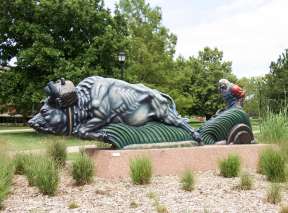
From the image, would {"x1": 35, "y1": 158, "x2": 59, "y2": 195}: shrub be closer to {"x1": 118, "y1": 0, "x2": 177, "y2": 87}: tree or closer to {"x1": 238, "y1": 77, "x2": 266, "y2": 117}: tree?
{"x1": 238, "y1": 77, "x2": 266, "y2": 117}: tree

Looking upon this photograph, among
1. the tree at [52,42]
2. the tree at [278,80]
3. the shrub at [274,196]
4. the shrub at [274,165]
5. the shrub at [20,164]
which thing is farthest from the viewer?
the tree at [278,80]

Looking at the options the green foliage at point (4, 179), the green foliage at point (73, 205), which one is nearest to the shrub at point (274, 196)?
the green foliage at point (73, 205)

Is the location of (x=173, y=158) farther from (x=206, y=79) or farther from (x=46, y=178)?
(x=206, y=79)

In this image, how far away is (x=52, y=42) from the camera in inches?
1085

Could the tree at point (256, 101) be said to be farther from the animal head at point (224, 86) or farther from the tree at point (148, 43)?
the tree at point (148, 43)

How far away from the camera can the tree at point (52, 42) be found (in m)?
27.0

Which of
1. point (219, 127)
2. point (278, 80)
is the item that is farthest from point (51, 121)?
point (278, 80)

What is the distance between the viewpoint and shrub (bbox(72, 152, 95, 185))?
30.6 ft

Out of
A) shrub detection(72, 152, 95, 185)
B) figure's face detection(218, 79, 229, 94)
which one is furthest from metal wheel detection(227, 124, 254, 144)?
shrub detection(72, 152, 95, 185)

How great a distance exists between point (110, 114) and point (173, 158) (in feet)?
5.61

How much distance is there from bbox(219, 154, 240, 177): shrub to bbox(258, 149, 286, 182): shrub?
623 millimetres

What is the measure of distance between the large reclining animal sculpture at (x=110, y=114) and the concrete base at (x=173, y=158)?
0.46m

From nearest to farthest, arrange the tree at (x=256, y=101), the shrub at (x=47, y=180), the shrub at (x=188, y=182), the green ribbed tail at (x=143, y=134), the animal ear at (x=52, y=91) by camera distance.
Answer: the shrub at (x=47, y=180) < the shrub at (x=188, y=182) < the animal ear at (x=52, y=91) < the green ribbed tail at (x=143, y=134) < the tree at (x=256, y=101)

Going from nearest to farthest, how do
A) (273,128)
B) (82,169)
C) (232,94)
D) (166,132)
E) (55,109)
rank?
(82,169) < (55,109) < (166,132) < (232,94) < (273,128)
